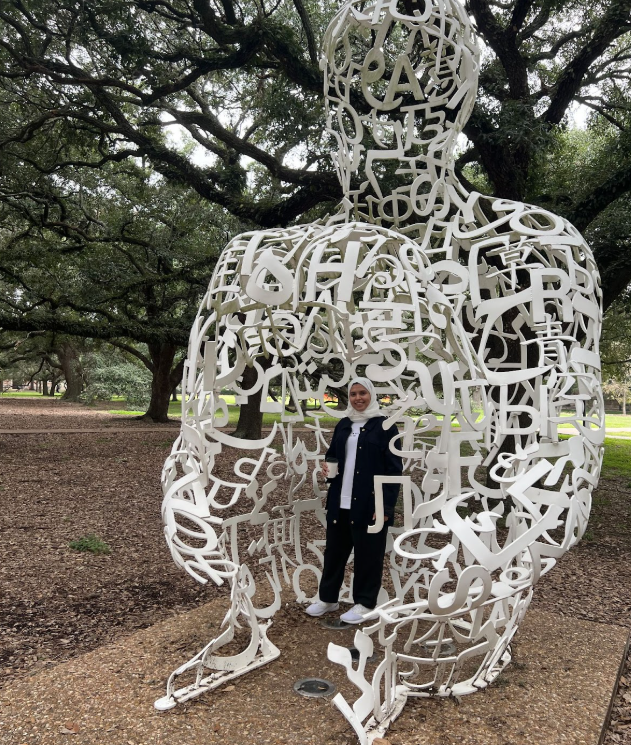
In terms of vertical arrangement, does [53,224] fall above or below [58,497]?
above

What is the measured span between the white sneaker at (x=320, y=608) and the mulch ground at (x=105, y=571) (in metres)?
0.86

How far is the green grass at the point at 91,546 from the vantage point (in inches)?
206

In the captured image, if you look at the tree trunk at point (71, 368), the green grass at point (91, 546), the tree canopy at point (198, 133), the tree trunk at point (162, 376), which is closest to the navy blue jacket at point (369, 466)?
the green grass at point (91, 546)

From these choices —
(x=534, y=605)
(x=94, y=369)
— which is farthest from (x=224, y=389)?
(x=94, y=369)

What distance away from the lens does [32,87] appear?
368 inches

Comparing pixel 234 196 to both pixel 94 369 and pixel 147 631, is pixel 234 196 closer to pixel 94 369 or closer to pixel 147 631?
pixel 147 631

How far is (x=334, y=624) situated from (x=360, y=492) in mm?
871

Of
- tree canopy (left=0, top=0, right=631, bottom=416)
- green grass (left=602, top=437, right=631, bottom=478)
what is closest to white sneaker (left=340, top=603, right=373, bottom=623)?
tree canopy (left=0, top=0, right=631, bottom=416)

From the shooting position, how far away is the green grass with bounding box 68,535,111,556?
17.2 feet

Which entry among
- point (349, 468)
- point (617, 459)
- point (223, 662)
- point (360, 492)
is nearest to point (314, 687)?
point (223, 662)

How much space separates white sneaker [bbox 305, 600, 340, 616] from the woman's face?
4.08 feet

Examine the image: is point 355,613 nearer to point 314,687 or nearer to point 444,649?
point 444,649

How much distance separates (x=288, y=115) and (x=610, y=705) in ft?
24.6

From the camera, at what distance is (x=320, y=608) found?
3771 millimetres
